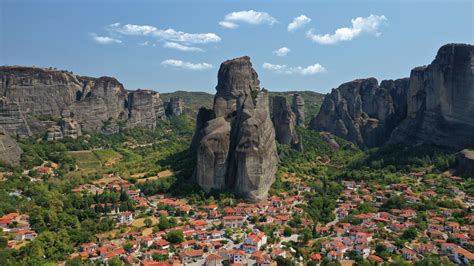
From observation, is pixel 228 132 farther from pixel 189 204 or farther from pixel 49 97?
pixel 49 97

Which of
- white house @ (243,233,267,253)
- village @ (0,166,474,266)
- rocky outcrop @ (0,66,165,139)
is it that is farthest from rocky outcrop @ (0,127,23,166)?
white house @ (243,233,267,253)

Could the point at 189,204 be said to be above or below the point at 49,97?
below

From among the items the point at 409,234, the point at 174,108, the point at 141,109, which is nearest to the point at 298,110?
the point at 141,109

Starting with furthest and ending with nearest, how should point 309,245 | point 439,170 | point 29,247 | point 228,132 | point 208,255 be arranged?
point 439,170
point 228,132
point 309,245
point 208,255
point 29,247

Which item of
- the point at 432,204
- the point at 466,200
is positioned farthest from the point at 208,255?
the point at 466,200

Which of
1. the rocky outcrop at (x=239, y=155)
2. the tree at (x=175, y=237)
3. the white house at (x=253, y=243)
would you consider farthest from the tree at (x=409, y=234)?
the tree at (x=175, y=237)

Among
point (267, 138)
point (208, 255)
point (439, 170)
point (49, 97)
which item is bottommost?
point (208, 255)

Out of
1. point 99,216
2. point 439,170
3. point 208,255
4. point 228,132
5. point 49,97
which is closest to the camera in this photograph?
point 208,255
